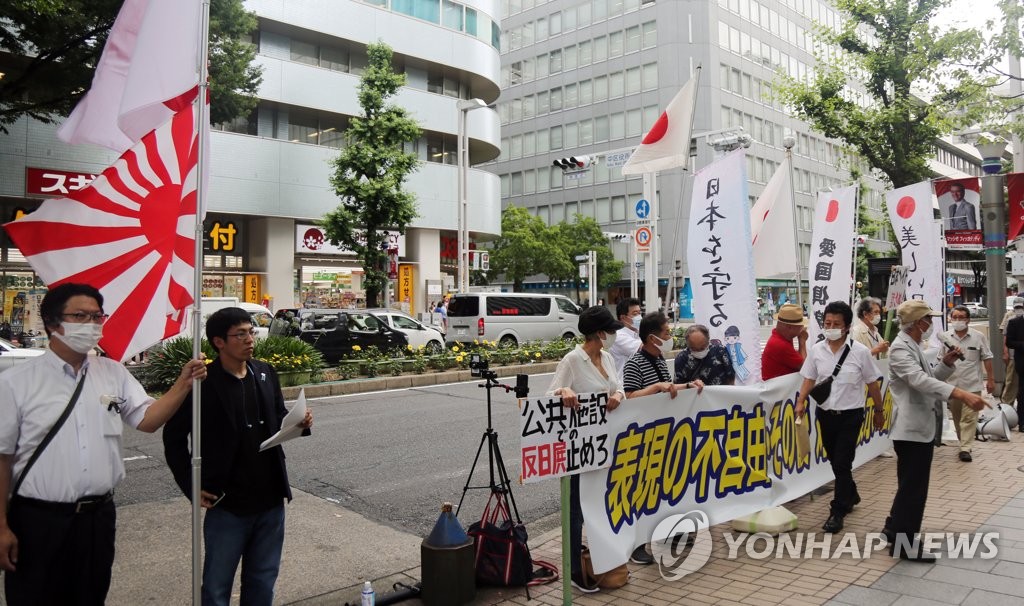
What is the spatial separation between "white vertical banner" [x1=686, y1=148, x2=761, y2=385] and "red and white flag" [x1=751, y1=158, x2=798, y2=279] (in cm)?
151

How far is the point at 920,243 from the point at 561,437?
7595mm

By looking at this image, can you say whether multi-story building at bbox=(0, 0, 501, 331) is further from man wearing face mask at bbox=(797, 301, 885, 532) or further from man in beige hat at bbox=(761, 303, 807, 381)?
man wearing face mask at bbox=(797, 301, 885, 532)

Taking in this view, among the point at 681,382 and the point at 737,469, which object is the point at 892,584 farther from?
the point at 681,382

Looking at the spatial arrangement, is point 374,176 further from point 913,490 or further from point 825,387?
point 913,490

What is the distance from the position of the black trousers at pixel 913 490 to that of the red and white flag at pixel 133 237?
479cm

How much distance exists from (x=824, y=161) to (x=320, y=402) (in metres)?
60.7

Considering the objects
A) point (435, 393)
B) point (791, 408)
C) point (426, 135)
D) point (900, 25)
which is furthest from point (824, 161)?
point (791, 408)

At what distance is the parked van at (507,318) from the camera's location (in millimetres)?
21391

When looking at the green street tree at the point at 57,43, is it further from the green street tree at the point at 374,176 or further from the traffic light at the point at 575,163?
the traffic light at the point at 575,163

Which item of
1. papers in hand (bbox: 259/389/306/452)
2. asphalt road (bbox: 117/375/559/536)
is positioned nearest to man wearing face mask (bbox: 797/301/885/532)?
asphalt road (bbox: 117/375/559/536)

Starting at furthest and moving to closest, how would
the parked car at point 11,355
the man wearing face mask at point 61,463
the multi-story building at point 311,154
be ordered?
the multi-story building at point 311,154 < the parked car at point 11,355 < the man wearing face mask at point 61,463

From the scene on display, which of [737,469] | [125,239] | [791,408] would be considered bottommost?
[737,469]

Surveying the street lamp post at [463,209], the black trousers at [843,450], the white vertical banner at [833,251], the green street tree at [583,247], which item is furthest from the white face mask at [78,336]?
the green street tree at [583,247]

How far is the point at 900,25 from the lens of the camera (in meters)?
16.8
